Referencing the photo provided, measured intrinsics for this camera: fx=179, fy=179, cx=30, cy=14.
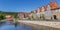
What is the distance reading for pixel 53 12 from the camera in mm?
16281

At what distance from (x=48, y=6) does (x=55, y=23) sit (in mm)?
4259

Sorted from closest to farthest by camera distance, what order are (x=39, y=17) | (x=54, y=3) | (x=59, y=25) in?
(x=59, y=25) → (x=54, y=3) → (x=39, y=17)

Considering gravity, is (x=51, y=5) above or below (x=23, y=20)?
above

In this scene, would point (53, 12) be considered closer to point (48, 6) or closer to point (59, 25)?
point (48, 6)

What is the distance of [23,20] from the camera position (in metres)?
21.1

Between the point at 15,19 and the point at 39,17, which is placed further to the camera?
the point at 15,19

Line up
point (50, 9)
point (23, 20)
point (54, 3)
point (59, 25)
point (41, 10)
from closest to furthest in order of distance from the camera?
point (59, 25) < point (54, 3) < point (50, 9) < point (41, 10) < point (23, 20)

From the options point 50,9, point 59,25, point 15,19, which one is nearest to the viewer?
point 59,25

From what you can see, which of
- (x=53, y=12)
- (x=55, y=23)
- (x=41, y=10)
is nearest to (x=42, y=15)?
(x=41, y=10)

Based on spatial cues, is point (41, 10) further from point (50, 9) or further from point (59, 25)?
point (59, 25)

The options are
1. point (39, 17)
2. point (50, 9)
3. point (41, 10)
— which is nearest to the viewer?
point (50, 9)

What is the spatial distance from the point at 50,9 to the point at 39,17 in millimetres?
2951

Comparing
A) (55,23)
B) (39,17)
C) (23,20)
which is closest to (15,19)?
(23,20)

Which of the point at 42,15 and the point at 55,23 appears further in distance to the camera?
the point at 42,15
